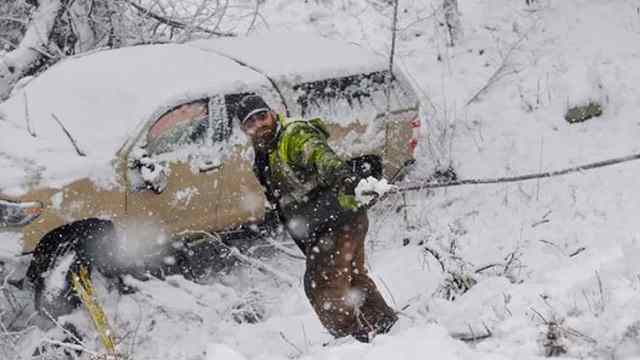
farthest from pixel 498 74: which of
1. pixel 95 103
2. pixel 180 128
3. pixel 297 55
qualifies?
pixel 95 103

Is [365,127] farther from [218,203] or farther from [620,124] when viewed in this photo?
[620,124]

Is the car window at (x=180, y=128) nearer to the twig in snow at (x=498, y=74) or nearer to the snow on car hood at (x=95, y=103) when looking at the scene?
the snow on car hood at (x=95, y=103)

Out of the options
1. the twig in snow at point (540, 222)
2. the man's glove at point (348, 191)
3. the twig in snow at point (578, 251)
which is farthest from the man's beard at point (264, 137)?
the twig in snow at point (540, 222)

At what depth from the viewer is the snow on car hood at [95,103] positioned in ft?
21.3

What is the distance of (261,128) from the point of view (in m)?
5.51

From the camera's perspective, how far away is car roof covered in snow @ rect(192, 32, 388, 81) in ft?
25.4

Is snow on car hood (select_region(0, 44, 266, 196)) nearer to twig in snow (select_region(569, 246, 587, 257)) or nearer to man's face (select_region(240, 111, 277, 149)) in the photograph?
man's face (select_region(240, 111, 277, 149))

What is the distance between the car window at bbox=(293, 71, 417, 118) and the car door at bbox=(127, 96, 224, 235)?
3.01 feet

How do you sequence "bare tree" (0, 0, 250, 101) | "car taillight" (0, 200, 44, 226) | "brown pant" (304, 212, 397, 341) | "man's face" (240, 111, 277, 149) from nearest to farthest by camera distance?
1. "man's face" (240, 111, 277, 149)
2. "brown pant" (304, 212, 397, 341)
3. "car taillight" (0, 200, 44, 226)
4. "bare tree" (0, 0, 250, 101)

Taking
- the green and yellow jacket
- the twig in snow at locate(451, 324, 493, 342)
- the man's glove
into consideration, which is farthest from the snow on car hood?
the twig in snow at locate(451, 324, 493, 342)

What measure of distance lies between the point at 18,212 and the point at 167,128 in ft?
4.20

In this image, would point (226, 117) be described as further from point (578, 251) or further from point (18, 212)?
point (578, 251)

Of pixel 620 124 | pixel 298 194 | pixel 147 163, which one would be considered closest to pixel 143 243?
pixel 147 163

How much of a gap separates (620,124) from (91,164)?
5.57 metres
